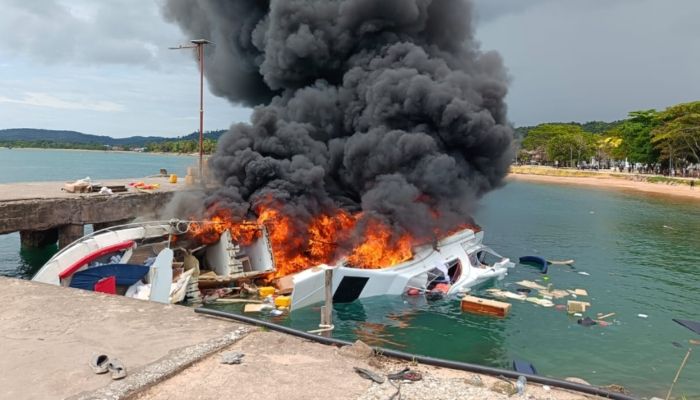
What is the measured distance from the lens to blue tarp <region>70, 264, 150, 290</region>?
572 inches

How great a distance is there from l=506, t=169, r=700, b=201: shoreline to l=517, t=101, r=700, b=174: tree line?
499cm

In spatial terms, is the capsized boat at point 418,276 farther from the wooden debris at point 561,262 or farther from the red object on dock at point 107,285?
the red object on dock at point 107,285

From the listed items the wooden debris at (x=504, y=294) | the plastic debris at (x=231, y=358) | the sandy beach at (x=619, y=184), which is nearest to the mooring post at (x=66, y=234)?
the plastic debris at (x=231, y=358)

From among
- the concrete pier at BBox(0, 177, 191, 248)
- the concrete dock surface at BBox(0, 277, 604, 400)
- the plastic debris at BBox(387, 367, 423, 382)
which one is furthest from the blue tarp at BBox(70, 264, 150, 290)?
the plastic debris at BBox(387, 367, 423, 382)

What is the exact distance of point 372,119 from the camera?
21.8 meters

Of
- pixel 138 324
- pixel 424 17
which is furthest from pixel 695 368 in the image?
pixel 424 17

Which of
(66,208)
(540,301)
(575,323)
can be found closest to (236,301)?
(66,208)

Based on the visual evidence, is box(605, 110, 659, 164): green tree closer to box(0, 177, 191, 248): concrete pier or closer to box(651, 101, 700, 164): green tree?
box(651, 101, 700, 164): green tree

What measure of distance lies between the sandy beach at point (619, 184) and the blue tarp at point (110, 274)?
65486 millimetres

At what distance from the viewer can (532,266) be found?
950 inches

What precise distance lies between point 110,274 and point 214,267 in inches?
173

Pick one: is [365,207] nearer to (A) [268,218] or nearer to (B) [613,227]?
(A) [268,218]

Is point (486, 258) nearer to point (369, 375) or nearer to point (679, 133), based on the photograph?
point (369, 375)

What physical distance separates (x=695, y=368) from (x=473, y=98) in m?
13.4
